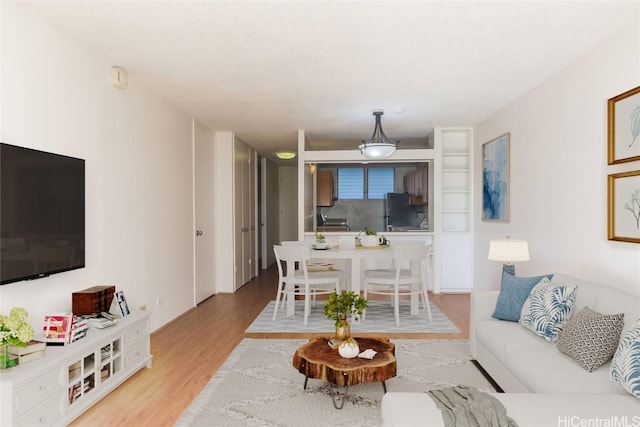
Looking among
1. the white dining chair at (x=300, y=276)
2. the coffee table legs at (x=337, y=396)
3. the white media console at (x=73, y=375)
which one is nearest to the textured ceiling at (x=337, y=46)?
the white dining chair at (x=300, y=276)

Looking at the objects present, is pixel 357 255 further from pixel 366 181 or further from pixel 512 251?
pixel 366 181

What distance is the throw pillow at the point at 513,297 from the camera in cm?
330

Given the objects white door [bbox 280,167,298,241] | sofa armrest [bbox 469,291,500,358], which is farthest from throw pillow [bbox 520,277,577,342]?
white door [bbox 280,167,298,241]

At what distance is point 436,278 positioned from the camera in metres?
6.62

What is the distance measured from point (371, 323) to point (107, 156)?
10.5ft

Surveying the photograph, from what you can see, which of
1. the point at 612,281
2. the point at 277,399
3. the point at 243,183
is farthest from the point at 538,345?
the point at 243,183

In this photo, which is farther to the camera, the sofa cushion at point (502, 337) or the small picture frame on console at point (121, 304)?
the small picture frame on console at point (121, 304)

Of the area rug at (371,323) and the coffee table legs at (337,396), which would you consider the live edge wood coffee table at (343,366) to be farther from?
the area rug at (371,323)

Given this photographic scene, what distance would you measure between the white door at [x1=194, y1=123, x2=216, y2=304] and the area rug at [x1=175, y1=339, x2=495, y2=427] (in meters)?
2.24

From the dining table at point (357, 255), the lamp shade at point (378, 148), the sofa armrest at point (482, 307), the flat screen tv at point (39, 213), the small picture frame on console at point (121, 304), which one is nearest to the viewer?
the flat screen tv at point (39, 213)

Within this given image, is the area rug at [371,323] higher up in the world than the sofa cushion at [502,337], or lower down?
lower down

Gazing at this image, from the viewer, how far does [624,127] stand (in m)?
2.94

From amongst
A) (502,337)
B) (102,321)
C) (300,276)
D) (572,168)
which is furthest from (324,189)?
(102,321)

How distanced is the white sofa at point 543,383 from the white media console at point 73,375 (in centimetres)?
174
